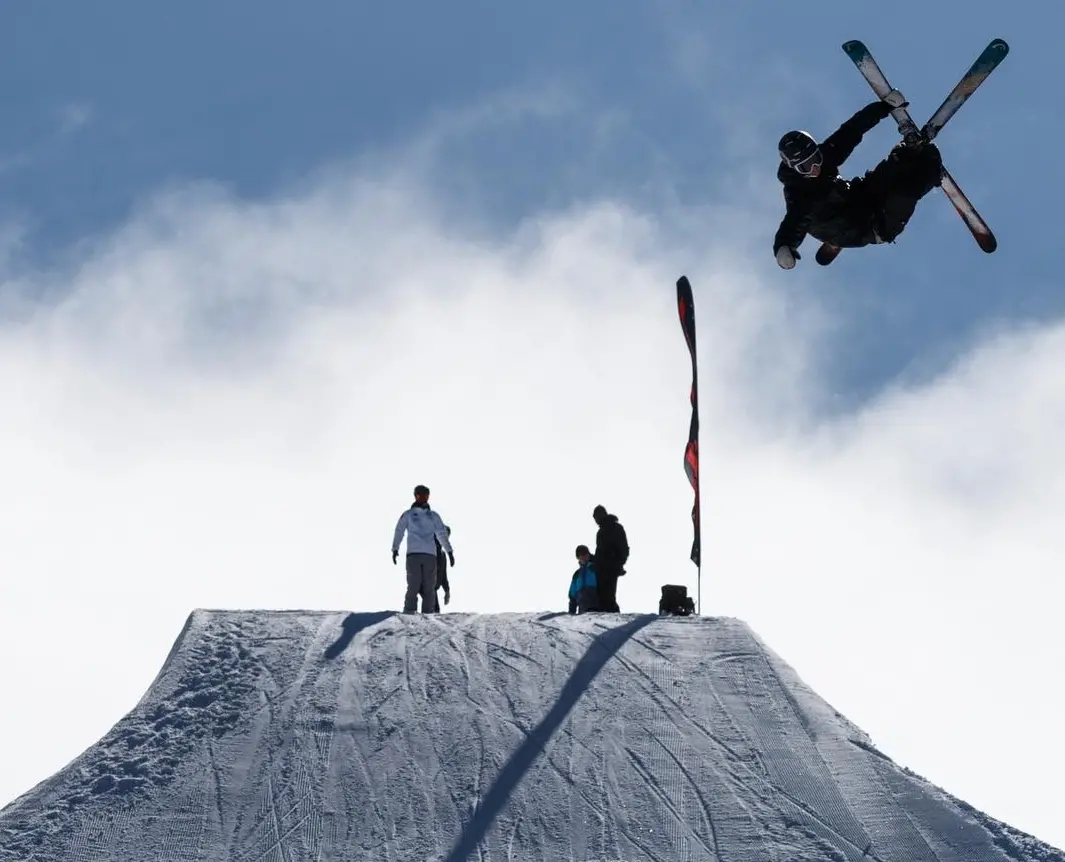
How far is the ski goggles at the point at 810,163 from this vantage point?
39.6 ft

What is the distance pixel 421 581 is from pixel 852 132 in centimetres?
607

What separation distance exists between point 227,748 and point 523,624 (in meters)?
2.97

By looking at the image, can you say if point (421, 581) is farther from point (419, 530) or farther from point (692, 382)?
point (692, 382)

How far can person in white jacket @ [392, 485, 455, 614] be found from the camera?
54.1 ft

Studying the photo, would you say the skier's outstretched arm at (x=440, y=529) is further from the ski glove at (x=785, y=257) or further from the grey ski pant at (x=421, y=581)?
the ski glove at (x=785, y=257)

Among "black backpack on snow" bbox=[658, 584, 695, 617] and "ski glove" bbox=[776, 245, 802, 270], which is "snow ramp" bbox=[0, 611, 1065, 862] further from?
"ski glove" bbox=[776, 245, 802, 270]

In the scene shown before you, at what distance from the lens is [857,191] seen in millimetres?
12492

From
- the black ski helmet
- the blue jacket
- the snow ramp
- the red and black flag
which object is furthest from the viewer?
the red and black flag

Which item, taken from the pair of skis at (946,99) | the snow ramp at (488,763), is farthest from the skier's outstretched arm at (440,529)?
the pair of skis at (946,99)

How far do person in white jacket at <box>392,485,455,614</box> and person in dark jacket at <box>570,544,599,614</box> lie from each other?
1173 mm

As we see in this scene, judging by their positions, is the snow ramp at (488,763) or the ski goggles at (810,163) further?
the snow ramp at (488,763)

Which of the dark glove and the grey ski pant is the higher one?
the dark glove

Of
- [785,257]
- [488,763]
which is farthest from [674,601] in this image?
[785,257]

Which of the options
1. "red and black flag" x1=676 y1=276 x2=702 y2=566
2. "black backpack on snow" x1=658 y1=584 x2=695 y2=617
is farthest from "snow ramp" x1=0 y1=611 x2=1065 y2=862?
"red and black flag" x1=676 y1=276 x2=702 y2=566
